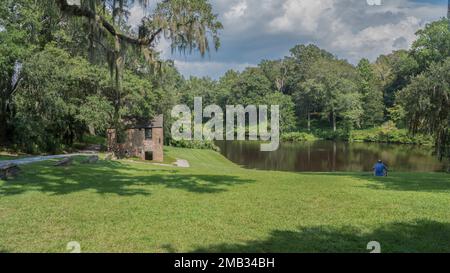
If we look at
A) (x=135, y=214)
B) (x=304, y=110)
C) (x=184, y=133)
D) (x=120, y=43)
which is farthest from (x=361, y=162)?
(x=304, y=110)

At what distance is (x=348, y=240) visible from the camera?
586 cm

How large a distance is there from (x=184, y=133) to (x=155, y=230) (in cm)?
5244

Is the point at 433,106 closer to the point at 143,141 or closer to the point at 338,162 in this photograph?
the point at 338,162

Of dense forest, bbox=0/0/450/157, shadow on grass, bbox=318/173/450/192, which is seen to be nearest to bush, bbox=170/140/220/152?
dense forest, bbox=0/0/450/157

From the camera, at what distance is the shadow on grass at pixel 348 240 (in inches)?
213

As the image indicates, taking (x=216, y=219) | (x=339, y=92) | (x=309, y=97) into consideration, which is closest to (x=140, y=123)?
(x=216, y=219)

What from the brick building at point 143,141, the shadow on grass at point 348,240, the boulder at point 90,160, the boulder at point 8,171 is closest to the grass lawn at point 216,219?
the shadow on grass at point 348,240

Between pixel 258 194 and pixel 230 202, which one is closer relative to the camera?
pixel 230 202

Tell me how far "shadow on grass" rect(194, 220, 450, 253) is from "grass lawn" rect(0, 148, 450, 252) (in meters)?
0.01

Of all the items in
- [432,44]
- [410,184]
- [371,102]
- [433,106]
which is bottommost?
[410,184]

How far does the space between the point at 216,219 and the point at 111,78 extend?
10.0 meters

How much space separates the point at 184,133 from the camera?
58500mm

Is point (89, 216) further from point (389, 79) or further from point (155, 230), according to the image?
point (389, 79)

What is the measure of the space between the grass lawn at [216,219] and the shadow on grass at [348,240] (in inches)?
0.6
